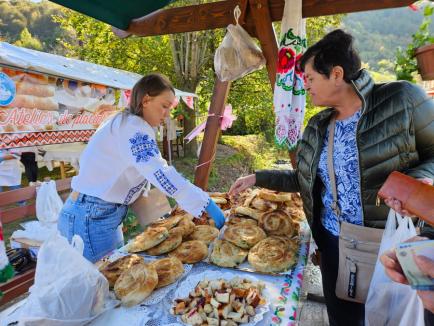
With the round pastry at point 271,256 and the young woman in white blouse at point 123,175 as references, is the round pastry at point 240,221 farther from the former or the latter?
the round pastry at point 271,256

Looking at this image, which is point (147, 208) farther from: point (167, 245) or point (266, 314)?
point (266, 314)

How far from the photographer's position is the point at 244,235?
6.36 ft

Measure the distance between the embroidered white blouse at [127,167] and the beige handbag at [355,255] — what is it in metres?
0.88

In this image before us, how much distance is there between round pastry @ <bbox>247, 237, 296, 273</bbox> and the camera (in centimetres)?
168

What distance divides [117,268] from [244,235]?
2.63 feet

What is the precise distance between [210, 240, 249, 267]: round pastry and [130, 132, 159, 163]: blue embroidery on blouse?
2.36ft

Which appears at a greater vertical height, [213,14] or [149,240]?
[213,14]

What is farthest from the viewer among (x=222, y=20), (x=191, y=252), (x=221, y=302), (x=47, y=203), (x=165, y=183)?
(x=47, y=203)

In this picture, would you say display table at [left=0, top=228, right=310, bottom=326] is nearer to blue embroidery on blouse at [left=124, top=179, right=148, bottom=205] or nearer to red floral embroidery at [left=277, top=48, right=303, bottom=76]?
blue embroidery on blouse at [left=124, top=179, right=148, bottom=205]

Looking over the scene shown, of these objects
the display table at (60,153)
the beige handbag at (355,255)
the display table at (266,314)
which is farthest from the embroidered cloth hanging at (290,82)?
the display table at (60,153)

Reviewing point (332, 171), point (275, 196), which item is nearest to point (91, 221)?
point (275, 196)

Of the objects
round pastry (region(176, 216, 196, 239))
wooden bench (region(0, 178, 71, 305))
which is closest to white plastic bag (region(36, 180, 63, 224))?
wooden bench (region(0, 178, 71, 305))

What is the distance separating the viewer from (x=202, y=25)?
3059 mm

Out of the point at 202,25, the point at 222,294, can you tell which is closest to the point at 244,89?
the point at 202,25
